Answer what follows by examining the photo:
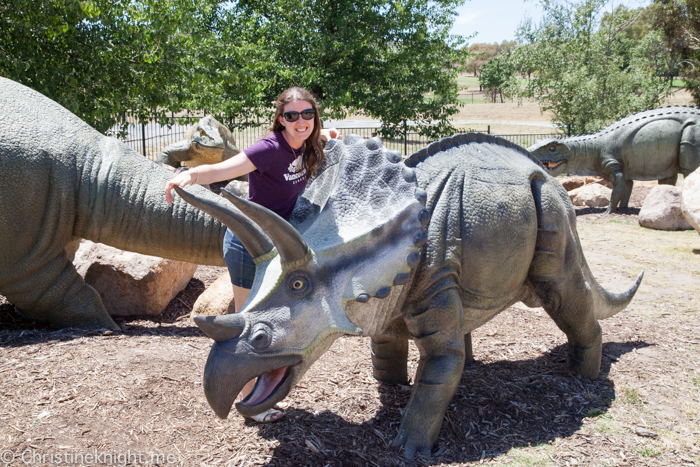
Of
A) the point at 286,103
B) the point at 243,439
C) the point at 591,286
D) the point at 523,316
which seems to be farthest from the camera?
the point at 523,316

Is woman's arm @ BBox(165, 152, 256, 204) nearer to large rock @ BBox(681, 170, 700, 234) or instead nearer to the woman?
the woman

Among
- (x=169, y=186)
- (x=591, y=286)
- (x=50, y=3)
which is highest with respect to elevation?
(x=50, y=3)

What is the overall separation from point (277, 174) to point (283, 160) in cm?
7

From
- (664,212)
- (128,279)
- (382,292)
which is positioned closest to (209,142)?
(128,279)

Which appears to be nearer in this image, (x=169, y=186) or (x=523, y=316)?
(x=169, y=186)

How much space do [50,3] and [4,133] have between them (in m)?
2.67

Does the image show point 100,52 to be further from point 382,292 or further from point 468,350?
point 382,292

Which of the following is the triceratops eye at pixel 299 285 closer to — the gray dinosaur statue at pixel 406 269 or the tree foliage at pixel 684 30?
the gray dinosaur statue at pixel 406 269

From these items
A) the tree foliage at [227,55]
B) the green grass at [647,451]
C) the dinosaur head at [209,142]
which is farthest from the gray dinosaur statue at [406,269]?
the dinosaur head at [209,142]

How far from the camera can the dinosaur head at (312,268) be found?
2174mm

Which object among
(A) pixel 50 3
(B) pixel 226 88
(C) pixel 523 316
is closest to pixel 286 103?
(C) pixel 523 316

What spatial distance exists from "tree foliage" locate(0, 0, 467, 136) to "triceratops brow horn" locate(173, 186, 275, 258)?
17.1 ft

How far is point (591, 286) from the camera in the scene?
3752 mm

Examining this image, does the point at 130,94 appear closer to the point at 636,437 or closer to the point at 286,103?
the point at 286,103
